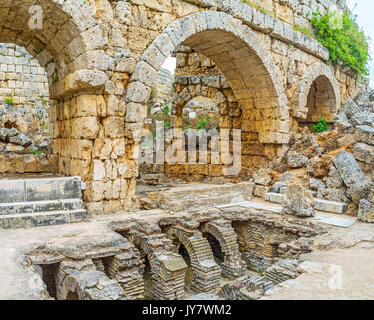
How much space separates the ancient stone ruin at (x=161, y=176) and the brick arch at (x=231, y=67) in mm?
30

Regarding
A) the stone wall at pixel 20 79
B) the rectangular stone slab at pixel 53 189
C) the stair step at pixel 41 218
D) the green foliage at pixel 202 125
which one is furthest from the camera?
the green foliage at pixel 202 125

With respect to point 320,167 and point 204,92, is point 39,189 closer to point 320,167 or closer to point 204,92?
point 320,167

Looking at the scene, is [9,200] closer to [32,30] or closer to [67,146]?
[67,146]

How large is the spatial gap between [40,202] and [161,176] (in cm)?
477

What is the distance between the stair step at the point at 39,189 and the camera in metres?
5.76

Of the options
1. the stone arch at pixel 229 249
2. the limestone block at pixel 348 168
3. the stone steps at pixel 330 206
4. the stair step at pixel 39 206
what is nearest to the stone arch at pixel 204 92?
the limestone block at pixel 348 168

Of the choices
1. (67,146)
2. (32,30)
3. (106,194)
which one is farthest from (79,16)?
(106,194)

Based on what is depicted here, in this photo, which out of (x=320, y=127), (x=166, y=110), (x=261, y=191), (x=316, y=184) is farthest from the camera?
(x=166, y=110)

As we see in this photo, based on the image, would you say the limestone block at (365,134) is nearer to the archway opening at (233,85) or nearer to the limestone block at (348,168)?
the limestone block at (348,168)

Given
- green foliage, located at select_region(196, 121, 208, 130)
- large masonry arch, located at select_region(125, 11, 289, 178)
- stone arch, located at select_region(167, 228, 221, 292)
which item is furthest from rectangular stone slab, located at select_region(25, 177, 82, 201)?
green foliage, located at select_region(196, 121, 208, 130)

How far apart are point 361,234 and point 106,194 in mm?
4354

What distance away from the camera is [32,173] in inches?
306

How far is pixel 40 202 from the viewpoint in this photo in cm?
589

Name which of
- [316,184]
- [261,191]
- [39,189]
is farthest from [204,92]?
[39,189]
